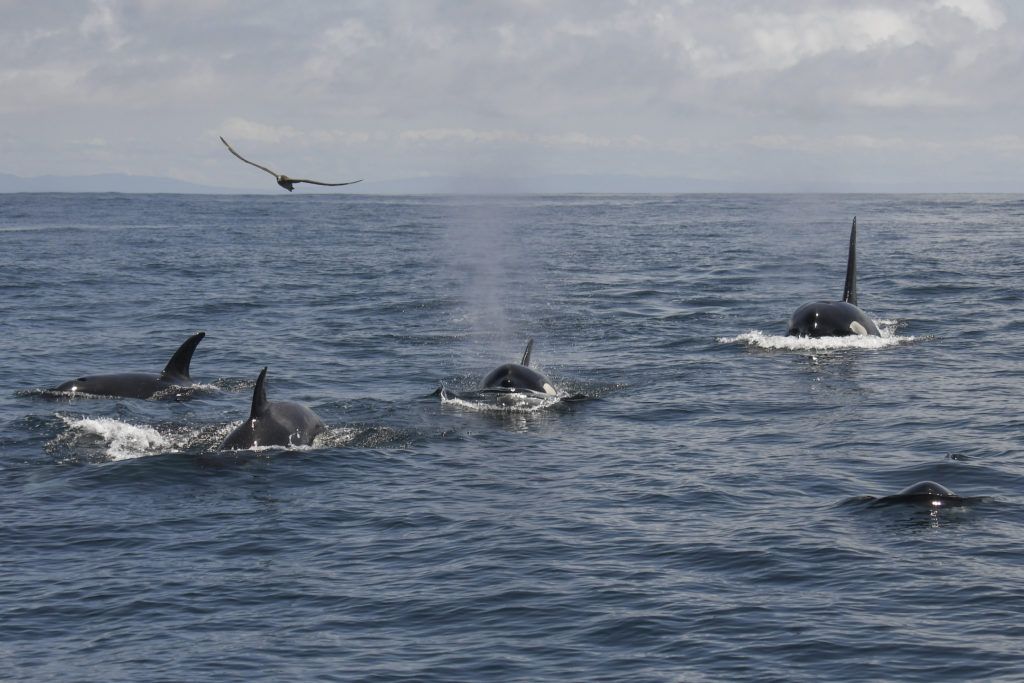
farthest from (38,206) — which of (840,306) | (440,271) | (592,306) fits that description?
(840,306)

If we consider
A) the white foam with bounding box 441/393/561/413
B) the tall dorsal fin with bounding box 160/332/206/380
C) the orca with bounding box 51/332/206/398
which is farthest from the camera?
the tall dorsal fin with bounding box 160/332/206/380

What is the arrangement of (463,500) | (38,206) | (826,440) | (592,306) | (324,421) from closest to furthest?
(463,500), (826,440), (324,421), (592,306), (38,206)

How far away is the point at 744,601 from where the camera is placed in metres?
16.1

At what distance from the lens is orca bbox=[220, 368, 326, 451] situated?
78.0ft

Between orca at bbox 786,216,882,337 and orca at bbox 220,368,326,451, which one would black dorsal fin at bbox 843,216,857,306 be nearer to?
orca at bbox 786,216,882,337

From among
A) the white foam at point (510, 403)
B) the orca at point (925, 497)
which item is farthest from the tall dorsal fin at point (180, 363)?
the orca at point (925, 497)

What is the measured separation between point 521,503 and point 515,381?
322 inches

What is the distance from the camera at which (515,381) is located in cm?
2881

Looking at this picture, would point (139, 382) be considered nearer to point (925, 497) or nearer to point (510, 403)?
point (510, 403)

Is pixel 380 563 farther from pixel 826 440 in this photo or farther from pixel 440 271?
pixel 440 271

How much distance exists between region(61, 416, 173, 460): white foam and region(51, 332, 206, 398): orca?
270cm

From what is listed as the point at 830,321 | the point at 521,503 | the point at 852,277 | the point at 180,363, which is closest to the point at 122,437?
the point at 180,363

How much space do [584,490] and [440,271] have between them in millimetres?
45157

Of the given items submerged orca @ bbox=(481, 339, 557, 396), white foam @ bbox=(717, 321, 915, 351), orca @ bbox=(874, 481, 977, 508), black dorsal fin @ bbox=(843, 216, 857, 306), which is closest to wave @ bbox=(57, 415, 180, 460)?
submerged orca @ bbox=(481, 339, 557, 396)
